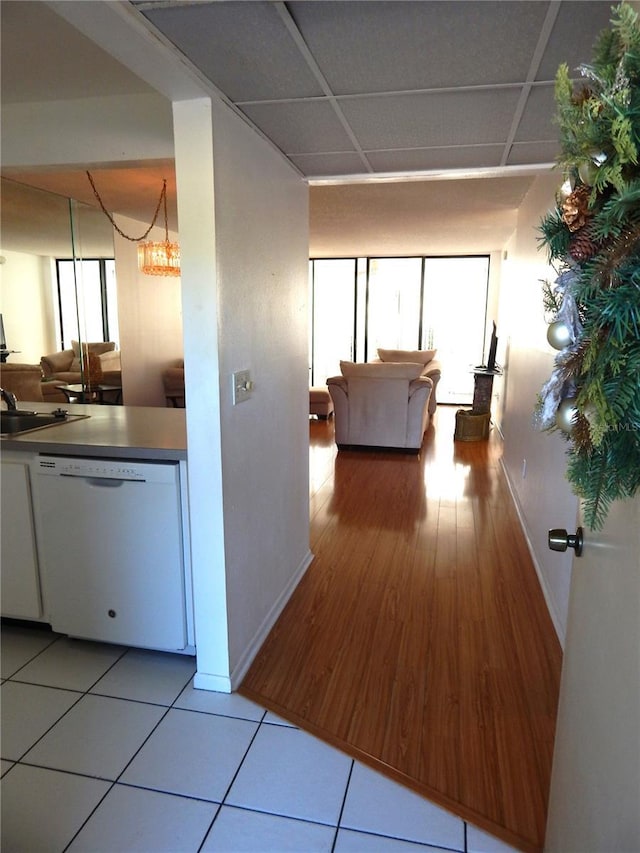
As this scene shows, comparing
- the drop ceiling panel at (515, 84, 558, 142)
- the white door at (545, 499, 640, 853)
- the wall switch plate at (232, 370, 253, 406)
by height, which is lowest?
the white door at (545, 499, 640, 853)

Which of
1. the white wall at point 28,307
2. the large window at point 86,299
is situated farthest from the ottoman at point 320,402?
the white wall at point 28,307

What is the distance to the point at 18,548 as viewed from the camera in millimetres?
2225

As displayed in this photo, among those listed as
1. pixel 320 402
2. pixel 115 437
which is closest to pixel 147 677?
pixel 115 437

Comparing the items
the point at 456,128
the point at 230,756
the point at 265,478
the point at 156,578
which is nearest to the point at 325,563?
the point at 265,478

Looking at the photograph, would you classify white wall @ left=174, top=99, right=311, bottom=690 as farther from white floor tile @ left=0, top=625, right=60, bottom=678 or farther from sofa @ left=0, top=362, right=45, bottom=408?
sofa @ left=0, top=362, right=45, bottom=408

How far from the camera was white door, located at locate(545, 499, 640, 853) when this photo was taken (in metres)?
0.75

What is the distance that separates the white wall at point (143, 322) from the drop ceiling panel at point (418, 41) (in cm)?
467

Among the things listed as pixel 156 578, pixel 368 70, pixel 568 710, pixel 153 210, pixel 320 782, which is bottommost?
pixel 320 782

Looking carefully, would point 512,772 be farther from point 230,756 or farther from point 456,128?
point 456,128

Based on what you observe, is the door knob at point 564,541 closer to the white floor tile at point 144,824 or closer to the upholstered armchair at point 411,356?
the white floor tile at point 144,824

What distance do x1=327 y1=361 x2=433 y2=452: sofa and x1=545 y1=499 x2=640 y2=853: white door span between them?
422cm

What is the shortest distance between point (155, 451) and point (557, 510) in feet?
5.92

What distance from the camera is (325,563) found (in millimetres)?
3051

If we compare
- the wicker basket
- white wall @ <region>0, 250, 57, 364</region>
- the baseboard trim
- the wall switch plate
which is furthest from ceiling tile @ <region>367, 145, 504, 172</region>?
the wicker basket
